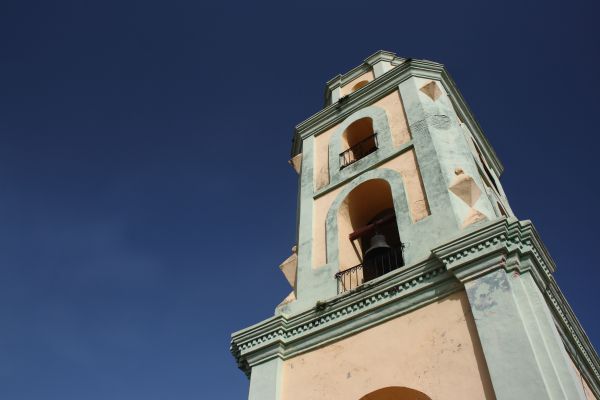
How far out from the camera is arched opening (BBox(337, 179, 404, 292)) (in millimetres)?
8500

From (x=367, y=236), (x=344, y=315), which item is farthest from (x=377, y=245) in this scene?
(x=344, y=315)

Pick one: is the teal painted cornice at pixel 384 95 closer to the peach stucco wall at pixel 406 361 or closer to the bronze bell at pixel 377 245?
the bronze bell at pixel 377 245

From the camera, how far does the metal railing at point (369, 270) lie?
835 centimetres

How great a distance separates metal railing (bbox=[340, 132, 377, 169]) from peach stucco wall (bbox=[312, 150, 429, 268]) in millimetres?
1141

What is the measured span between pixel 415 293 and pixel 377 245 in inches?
64.3

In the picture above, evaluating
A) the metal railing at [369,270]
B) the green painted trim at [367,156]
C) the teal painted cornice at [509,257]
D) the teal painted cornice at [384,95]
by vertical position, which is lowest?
the teal painted cornice at [509,257]

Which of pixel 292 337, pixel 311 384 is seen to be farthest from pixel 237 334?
pixel 311 384

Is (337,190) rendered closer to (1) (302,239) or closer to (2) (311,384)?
(1) (302,239)

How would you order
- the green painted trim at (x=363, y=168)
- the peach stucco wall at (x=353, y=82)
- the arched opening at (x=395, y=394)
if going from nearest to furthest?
the arched opening at (x=395, y=394)
the green painted trim at (x=363, y=168)
the peach stucco wall at (x=353, y=82)

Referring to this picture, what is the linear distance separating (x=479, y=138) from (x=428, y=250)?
6.90 meters

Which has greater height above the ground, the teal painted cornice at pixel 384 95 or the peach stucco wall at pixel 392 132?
the teal painted cornice at pixel 384 95

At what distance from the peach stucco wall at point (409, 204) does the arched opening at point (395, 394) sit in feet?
8.59

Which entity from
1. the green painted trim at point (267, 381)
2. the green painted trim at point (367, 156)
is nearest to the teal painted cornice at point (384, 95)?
the green painted trim at point (367, 156)

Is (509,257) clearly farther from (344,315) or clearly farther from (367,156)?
(367,156)
